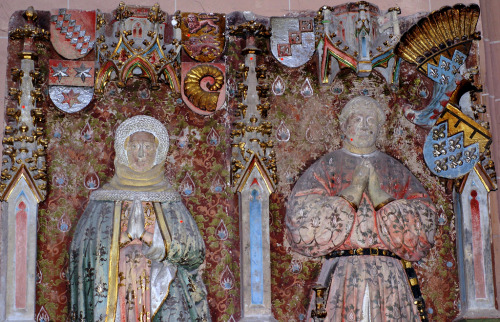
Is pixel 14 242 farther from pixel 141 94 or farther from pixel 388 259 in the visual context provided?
pixel 388 259

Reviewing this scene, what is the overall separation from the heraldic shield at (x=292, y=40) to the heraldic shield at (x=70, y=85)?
1282 mm

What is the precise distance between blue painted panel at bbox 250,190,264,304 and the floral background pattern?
20 centimetres

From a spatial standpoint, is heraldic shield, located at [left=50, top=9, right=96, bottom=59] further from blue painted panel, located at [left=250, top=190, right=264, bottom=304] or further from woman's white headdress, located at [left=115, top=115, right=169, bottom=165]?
blue painted panel, located at [left=250, top=190, right=264, bottom=304]

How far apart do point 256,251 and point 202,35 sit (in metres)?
1.57

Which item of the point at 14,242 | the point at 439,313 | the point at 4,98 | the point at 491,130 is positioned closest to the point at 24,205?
the point at 14,242

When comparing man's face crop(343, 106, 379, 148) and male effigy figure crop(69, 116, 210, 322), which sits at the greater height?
man's face crop(343, 106, 379, 148)

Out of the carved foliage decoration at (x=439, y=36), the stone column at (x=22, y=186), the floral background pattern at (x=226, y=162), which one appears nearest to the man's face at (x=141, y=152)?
the floral background pattern at (x=226, y=162)

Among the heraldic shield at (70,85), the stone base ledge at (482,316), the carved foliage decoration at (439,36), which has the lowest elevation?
the stone base ledge at (482,316)

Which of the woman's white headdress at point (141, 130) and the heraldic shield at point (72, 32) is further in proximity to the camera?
the heraldic shield at point (72, 32)

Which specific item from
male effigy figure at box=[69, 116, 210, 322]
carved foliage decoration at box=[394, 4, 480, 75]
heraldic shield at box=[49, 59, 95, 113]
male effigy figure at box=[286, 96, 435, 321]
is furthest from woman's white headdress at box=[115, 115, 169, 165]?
carved foliage decoration at box=[394, 4, 480, 75]

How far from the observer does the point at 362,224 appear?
7.98m

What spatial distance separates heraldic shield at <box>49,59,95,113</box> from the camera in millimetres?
8211

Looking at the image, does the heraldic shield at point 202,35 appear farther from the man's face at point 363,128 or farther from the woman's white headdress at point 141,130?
the man's face at point 363,128

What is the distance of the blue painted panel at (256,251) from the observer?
7883mm
